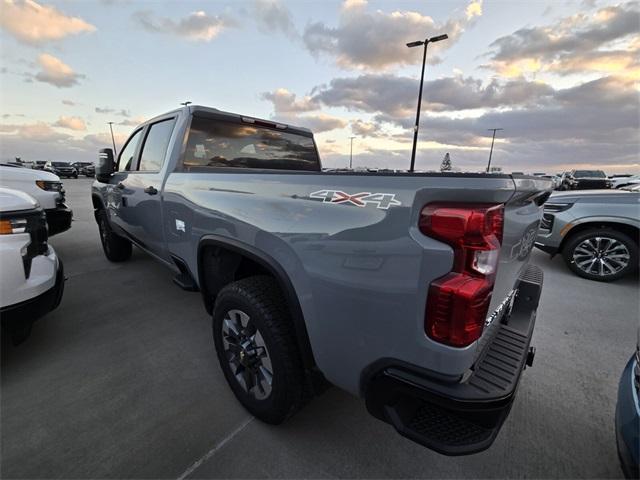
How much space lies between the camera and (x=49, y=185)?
221 inches

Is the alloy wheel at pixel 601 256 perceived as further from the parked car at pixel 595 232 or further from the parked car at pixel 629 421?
the parked car at pixel 629 421

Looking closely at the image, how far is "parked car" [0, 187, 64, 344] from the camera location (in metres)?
2.18

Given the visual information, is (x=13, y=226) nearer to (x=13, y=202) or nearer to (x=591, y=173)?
(x=13, y=202)

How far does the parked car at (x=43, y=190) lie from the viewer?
5254mm

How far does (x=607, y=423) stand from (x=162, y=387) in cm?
296

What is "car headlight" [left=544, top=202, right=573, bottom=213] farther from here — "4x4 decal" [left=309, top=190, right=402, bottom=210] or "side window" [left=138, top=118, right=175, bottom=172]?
"side window" [left=138, top=118, right=175, bottom=172]

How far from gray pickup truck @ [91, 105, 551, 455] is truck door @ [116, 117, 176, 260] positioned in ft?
2.59

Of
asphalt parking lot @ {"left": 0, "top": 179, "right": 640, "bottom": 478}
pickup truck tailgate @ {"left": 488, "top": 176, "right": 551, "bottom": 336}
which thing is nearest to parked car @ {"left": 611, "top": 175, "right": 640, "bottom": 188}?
asphalt parking lot @ {"left": 0, "top": 179, "right": 640, "bottom": 478}

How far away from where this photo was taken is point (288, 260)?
61.9 inches

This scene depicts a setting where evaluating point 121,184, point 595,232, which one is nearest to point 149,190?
point 121,184

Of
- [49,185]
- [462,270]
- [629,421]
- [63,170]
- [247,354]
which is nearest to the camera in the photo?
[462,270]

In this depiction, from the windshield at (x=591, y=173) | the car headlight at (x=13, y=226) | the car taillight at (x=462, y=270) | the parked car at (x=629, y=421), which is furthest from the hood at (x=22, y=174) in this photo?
the windshield at (x=591, y=173)

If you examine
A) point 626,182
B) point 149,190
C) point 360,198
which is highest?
point 626,182

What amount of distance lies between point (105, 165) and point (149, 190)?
56.0 inches
